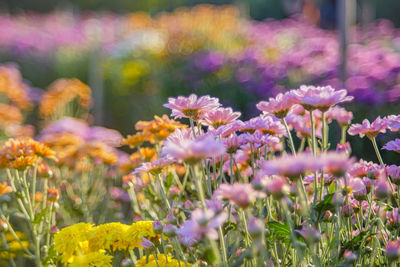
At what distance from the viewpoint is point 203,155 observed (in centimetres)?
87

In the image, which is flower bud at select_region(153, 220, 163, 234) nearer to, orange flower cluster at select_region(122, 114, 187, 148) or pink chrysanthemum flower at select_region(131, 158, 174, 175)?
pink chrysanthemum flower at select_region(131, 158, 174, 175)

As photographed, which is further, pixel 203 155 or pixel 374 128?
pixel 374 128

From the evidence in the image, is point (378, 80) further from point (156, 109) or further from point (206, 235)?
point (206, 235)

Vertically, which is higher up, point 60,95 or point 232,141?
point 232,141

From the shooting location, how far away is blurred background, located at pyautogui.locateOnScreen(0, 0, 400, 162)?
3199mm

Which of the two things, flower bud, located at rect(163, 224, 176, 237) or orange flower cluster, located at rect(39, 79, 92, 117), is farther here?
orange flower cluster, located at rect(39, 79, 92, 117)

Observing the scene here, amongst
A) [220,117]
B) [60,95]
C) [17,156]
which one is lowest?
[60,95]

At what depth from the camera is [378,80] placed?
9.68ft

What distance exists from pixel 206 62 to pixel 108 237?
302 cm

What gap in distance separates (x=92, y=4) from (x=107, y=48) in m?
11.6

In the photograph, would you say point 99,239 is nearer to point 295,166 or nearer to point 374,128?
point 295,166

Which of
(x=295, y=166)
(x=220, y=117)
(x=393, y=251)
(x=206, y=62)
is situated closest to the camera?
(x=295, y=166)

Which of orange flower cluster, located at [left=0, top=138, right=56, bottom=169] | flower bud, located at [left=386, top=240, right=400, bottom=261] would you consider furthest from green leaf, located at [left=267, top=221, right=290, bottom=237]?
orange flower cluster, located at [left=0, top=138, right=56, bottom=169]

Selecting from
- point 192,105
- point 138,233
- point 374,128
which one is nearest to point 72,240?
point 138,233
